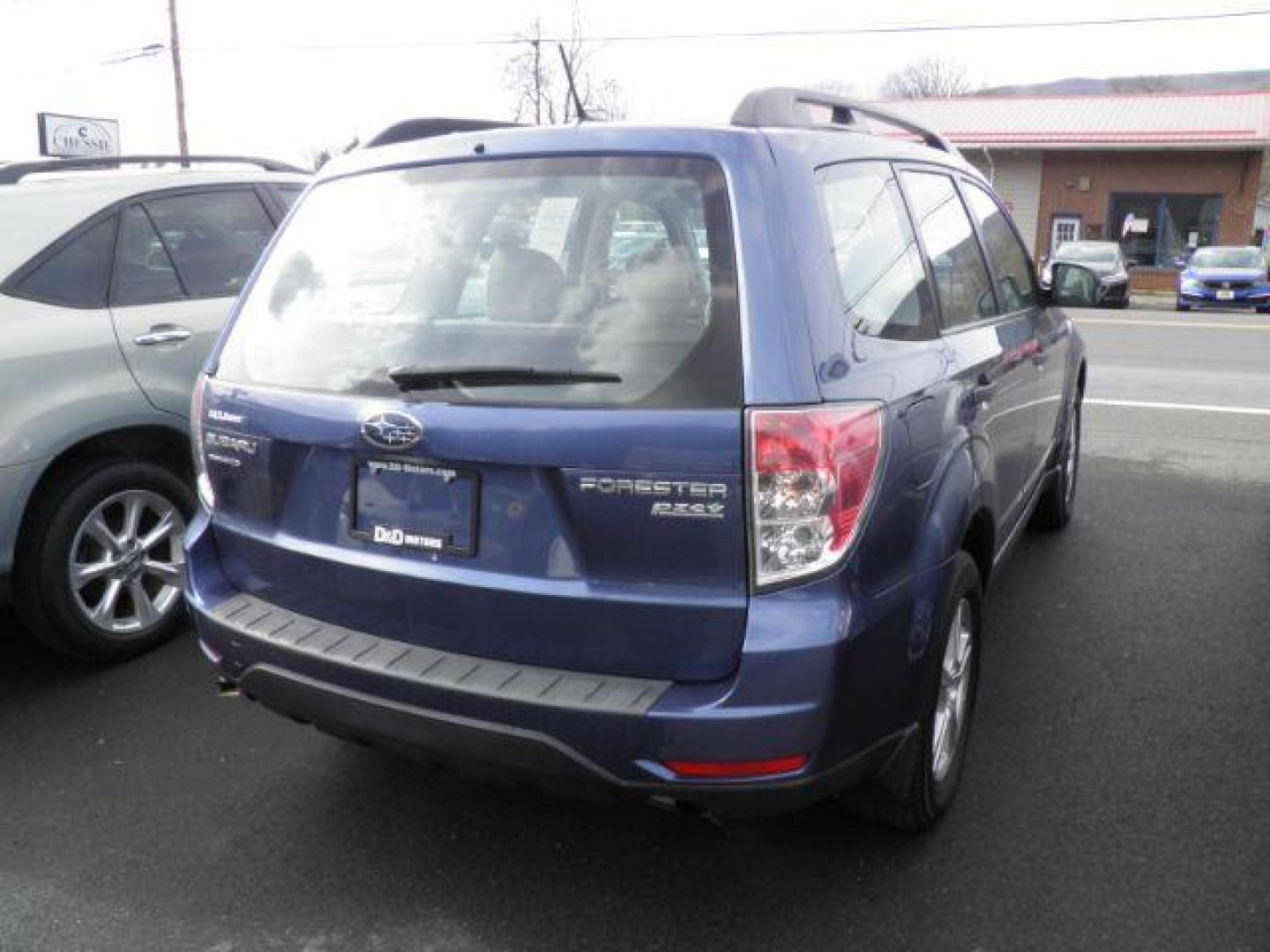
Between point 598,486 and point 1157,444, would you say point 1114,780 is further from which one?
point 1157,444

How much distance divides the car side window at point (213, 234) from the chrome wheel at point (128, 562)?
0.93 metres

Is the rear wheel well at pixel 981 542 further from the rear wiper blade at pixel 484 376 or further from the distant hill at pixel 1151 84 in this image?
the distant hill at pixel 1151 84

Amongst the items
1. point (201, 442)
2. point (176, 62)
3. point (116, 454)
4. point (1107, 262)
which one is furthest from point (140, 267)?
point (176, 62)

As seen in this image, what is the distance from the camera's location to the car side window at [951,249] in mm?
3227

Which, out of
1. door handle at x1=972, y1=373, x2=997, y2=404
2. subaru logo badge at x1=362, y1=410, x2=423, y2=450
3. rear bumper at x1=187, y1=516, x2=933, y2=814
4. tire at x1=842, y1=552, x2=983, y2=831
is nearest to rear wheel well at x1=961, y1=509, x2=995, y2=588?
tire at x1=842, y1=552, x2=983, y2=831

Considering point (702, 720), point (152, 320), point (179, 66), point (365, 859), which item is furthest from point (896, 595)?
point (179, 66)

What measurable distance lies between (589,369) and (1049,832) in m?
1.79

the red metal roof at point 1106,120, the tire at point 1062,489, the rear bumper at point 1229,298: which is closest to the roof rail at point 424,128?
the tire at point 1062,489

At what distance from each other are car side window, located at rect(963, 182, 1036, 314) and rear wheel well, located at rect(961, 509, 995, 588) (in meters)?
1.08

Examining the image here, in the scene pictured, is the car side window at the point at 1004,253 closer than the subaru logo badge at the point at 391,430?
No

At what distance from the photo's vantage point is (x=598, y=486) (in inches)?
88.7

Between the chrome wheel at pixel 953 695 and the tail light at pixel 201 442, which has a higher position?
the tail light at pixel 201 442

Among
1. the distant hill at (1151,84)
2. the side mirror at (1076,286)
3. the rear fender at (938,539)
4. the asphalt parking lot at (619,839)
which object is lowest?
the asphalt parking lot at (619,839)

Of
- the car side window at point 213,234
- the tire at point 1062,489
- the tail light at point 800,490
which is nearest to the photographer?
the tail light at point 800,490
